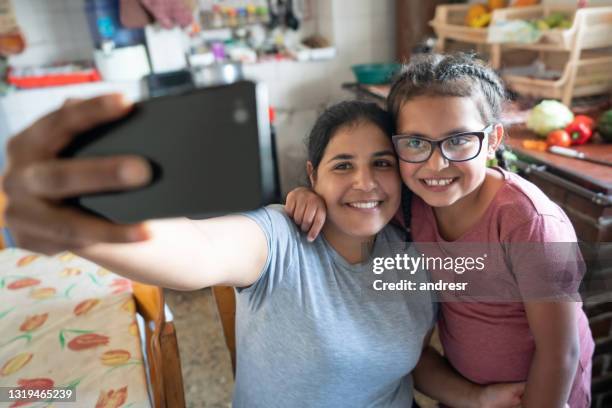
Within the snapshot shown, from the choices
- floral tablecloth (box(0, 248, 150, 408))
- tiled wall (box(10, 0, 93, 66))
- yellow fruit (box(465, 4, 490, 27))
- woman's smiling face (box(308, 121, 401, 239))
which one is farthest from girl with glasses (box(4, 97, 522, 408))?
tiled wall (box(10, 0, 93, 66))

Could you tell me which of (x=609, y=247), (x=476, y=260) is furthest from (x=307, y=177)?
(x=609, y=247)

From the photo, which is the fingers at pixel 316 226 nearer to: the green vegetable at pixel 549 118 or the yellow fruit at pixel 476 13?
the green vegetable at pixel 549 118

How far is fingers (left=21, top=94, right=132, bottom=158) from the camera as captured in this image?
36 cm

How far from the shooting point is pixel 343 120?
78cm

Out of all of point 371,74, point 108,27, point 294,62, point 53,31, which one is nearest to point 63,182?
point 371,74

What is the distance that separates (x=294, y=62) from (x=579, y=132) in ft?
5.59

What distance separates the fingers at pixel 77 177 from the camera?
1.16ft

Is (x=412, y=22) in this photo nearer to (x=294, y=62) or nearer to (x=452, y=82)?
(x=294, y=62)

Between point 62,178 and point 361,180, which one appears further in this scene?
point 361,180

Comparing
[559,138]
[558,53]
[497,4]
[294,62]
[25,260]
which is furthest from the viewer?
[294,62]

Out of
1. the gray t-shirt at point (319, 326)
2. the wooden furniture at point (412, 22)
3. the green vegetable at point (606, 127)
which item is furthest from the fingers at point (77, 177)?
the wooden furniture at point (412, 22)

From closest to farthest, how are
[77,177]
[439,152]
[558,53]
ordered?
[77,177]
[439,152]
[558,53]

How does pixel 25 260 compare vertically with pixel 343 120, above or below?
below

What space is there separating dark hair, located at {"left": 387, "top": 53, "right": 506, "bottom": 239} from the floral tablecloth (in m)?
0.68
